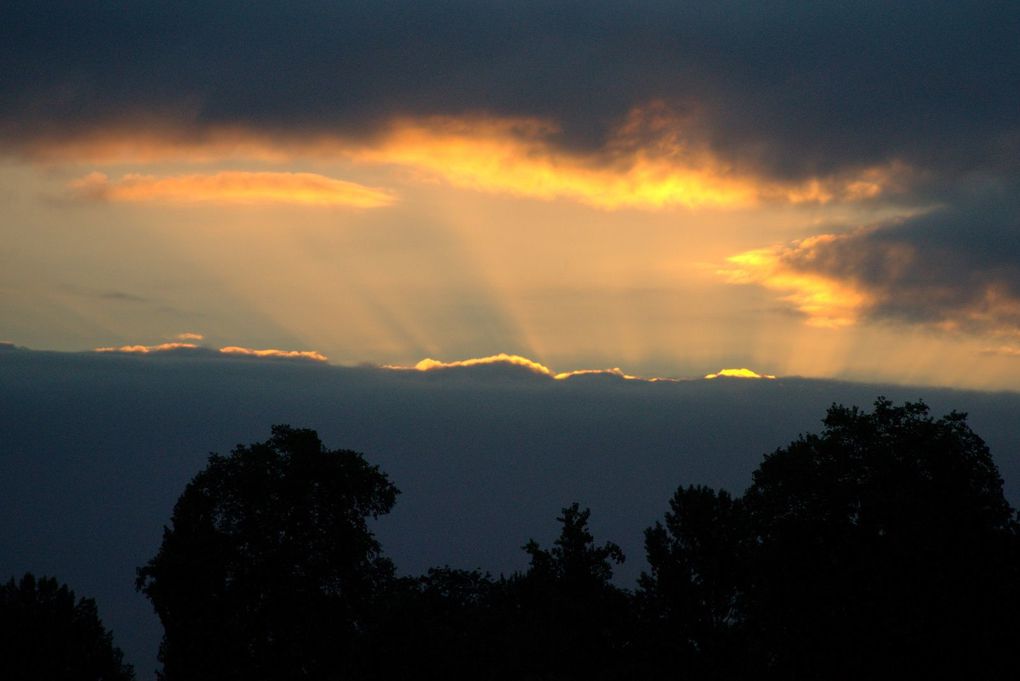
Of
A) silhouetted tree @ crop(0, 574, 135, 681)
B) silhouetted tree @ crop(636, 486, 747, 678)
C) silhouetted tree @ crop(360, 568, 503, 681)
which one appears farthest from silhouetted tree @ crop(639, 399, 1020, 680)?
silhouetted tree @ crop(0, 574, 135, 681)

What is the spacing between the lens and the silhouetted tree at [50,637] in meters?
64.5

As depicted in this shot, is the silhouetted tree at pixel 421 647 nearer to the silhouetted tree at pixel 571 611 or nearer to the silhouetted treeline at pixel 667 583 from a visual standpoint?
the silhouetted treeline at pixel 667 583

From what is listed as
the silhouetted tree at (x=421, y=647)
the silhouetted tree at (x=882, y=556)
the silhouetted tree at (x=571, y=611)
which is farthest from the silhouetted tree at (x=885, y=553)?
the silhouetted tree at (x=421, y=647)

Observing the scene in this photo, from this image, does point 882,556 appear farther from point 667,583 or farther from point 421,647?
point 421,647

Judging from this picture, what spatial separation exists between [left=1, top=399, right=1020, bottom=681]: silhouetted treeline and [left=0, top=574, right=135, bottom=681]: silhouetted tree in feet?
22.5

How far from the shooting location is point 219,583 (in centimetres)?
6462

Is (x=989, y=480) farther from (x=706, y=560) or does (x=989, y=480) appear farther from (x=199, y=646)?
(x=199, y=646)

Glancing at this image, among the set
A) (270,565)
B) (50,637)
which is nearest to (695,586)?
(270,565)

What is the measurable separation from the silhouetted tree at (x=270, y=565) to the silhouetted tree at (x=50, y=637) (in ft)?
20.8

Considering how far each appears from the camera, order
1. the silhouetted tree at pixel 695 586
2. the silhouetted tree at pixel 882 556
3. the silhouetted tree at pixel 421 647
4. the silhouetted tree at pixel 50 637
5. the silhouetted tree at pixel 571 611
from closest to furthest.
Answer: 1. the silhouetted tree at pixel 421 647
2. the silhouetted tree at pixel 882 556
3. the silhouetted tree at pixel 571 611
4. the silhouetted tree at pixel 695 586
5. the silhouetted tree at pixel 50 637

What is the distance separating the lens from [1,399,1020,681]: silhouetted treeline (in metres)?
49.5

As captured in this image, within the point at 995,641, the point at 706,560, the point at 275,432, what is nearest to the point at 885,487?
the point at 995,641

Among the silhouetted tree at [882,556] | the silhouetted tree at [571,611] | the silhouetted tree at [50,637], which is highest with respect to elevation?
the silhouetted tree at [882,556]

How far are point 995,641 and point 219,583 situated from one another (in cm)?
4361
